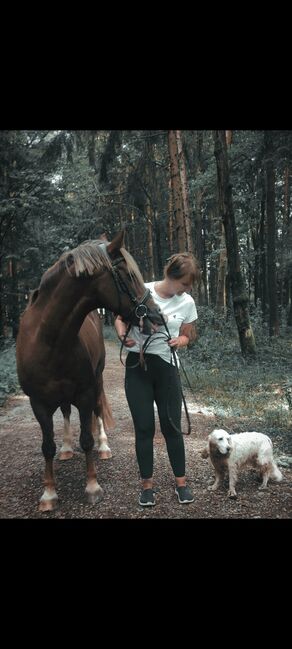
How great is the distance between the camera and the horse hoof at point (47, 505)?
3.27 meters

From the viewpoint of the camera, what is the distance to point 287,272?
16.0m

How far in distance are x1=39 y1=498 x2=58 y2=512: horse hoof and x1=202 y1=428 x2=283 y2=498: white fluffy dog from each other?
1.25m

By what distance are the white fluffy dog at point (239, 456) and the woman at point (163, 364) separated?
30 centimetres

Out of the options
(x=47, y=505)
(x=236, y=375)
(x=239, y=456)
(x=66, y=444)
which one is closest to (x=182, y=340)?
(x=239, y=456)

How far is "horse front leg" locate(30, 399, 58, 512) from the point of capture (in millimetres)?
A: 3248

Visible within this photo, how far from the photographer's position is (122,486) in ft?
12.0

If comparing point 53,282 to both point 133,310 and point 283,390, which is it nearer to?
point 133,310

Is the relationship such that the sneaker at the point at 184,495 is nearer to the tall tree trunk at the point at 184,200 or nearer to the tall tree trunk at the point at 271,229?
the tall tree trunk at the point at 184,200

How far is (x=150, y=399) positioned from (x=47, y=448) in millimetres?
975

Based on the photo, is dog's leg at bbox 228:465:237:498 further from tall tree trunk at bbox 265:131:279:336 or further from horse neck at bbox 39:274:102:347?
tall tree trunk at bbox 265:131:279:336

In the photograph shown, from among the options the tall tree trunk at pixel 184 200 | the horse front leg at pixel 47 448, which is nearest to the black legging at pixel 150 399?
the horse front leg at pixel 47 448
